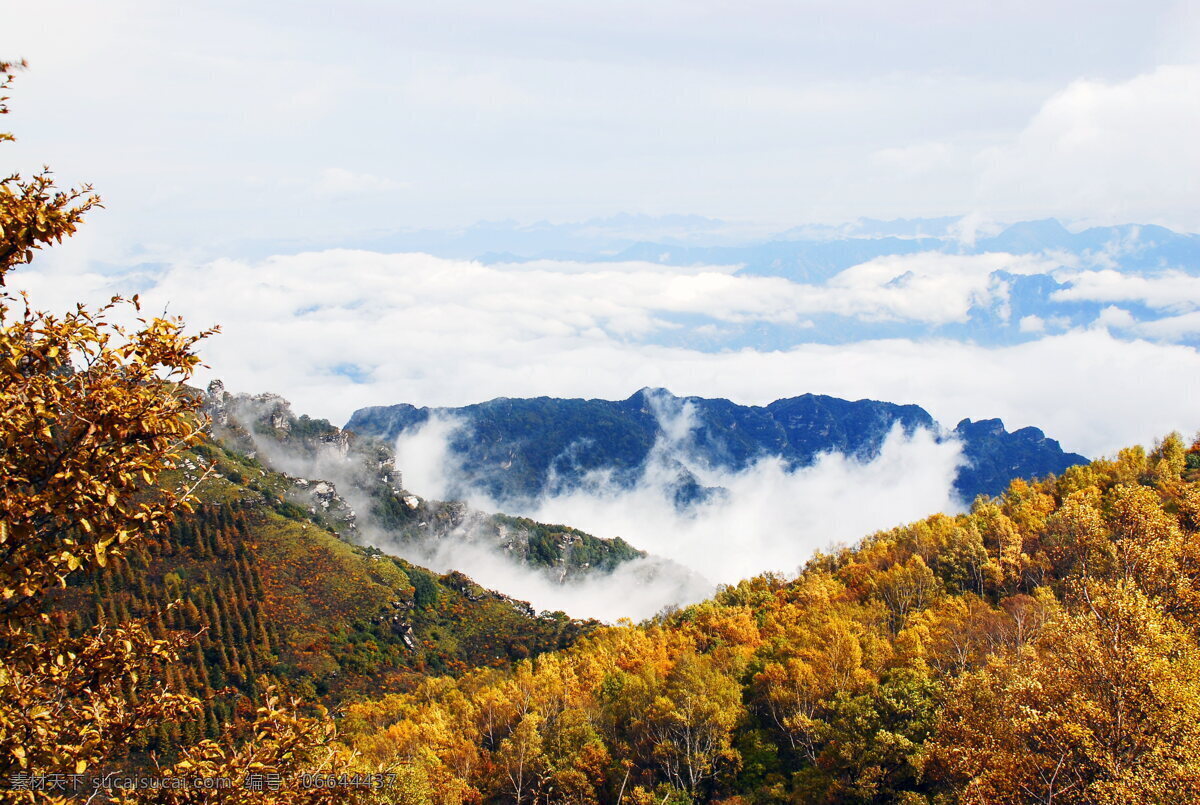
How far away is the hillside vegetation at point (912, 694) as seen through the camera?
2934 cm

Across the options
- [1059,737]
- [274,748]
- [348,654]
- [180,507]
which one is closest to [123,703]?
[274,748]

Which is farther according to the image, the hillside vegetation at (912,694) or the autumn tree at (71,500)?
the hillside vegetation at (912,694)

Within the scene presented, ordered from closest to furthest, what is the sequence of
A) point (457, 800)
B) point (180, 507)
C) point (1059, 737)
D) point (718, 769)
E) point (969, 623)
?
point (180, 507), point (1059, 737), point (457, 800), point (718, 769), point (969, 623)

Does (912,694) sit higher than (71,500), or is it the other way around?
(71,500)

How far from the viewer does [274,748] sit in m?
13.1

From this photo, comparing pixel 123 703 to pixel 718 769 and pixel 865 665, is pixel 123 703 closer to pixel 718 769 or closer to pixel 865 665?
pixel 718 769

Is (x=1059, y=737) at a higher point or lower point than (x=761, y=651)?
higher

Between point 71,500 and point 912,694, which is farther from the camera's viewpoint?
point 912,694

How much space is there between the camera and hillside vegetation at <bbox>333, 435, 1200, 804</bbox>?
96.3 ft

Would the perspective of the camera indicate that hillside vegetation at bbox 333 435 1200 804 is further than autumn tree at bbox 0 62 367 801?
Yes

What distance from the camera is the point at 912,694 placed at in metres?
58.5

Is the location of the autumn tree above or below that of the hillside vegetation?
above

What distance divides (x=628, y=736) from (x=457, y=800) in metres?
21.1

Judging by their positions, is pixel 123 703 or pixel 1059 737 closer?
pixel 123 703
